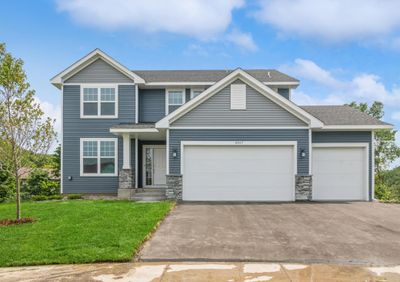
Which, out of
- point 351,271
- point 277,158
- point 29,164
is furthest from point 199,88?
point 351,271

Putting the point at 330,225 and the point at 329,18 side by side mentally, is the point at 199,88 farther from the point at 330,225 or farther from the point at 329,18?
the point at 330,225

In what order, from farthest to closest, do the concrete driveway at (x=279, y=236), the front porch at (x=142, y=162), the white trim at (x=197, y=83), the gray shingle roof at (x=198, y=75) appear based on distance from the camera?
the gray shingle roof at (x=198, y=75), the white trim at (x=197, y=83), the front porch at (x=142, y=162), the concrete driveway at (x=279, y=236)

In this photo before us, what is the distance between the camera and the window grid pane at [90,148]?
16.1 meters

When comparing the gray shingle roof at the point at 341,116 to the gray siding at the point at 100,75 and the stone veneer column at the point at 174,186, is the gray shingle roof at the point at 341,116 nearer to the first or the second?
the stone veneer column at the point at 174,186

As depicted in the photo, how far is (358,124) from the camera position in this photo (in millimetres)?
13859

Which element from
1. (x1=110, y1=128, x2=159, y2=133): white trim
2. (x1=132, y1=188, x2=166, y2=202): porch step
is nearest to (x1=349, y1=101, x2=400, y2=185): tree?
(x1=132, y1=188, x2=166, y2=202): porch step

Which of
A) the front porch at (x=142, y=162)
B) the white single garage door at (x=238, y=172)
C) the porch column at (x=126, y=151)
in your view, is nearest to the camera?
the white single garage door at (x=238, y=172)

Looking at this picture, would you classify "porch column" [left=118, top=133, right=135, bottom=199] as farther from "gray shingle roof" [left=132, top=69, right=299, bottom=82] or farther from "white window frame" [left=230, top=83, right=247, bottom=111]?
"white window frame" [left=230, top=83, right=247, bottom=111]

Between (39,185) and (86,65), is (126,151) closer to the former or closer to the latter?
(86,65)

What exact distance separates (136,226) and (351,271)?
16.3 feet

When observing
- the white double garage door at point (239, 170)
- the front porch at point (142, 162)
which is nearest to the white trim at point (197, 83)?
the front porch at point (142, 162)

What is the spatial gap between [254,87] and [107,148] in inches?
311

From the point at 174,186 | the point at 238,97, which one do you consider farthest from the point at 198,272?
the point at 238,97

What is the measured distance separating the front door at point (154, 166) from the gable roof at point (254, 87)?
3.70 metres
